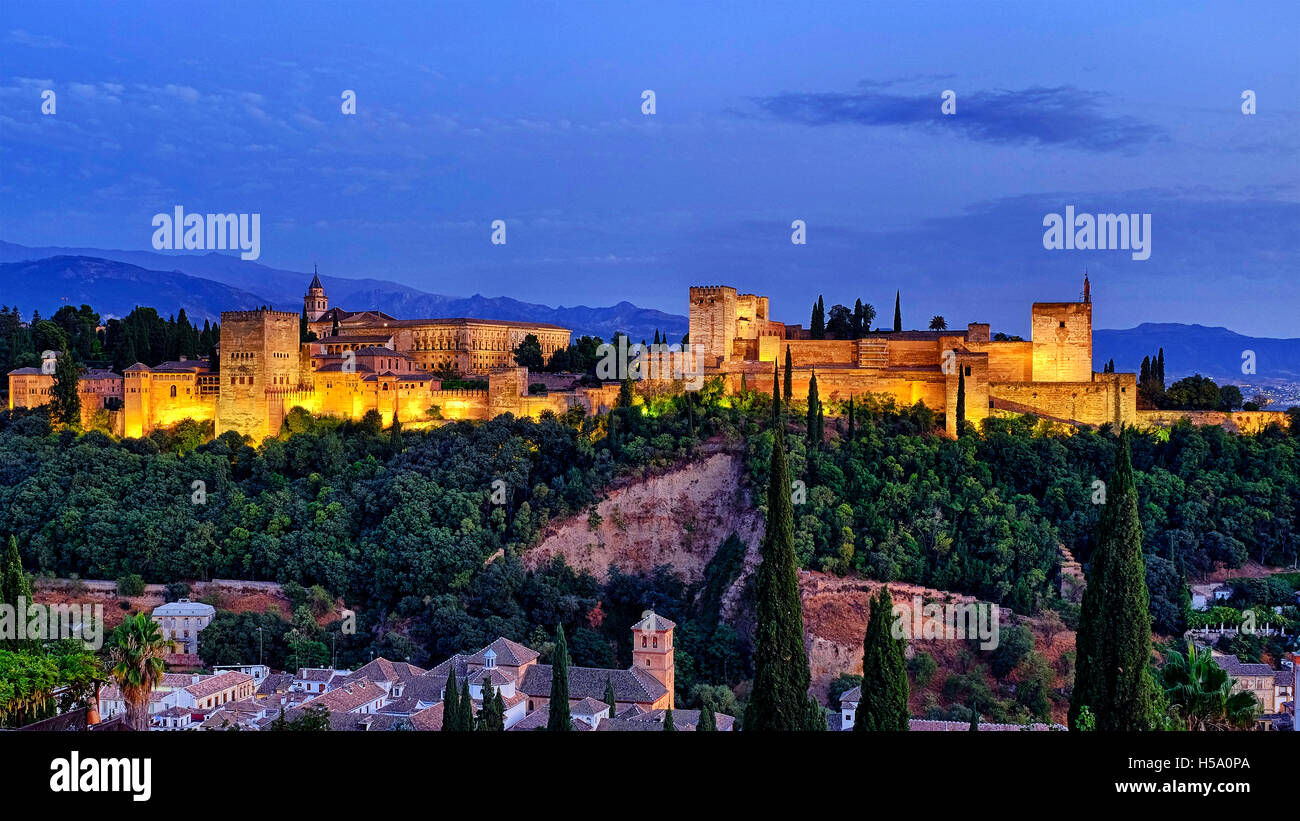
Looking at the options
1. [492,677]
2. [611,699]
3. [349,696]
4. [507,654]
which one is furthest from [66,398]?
[611,699]

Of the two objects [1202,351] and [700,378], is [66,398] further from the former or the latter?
[1202,351]

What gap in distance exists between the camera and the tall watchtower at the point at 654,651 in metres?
29.3

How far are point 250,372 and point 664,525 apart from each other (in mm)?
14908

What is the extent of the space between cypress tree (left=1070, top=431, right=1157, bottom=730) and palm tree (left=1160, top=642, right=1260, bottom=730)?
0.29 m

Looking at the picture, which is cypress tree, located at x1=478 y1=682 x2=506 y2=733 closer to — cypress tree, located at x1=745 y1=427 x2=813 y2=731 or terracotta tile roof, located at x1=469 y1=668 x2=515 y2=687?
terracotta tile roof, located at x1=469 y1=668 x2=515 y2=687

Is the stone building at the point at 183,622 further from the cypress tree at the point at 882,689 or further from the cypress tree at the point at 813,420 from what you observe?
the cypress tree at the point at 882,689

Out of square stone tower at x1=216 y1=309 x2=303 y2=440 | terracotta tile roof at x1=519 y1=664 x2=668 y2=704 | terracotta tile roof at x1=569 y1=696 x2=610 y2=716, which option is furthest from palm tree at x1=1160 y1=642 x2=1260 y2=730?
square stone tower at x1=216 y1=309 x2=303 y2=440

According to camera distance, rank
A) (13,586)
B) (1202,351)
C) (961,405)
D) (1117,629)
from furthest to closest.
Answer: (1202,351) → (961,405) → (13,586) → (1117,629)

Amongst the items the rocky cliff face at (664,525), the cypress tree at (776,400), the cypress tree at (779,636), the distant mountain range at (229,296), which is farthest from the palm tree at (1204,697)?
the distant mountain range at (229,296)

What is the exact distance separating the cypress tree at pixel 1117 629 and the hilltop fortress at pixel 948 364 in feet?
81.9

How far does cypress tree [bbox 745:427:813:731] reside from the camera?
16000 mm

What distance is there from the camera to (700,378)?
41.1m
